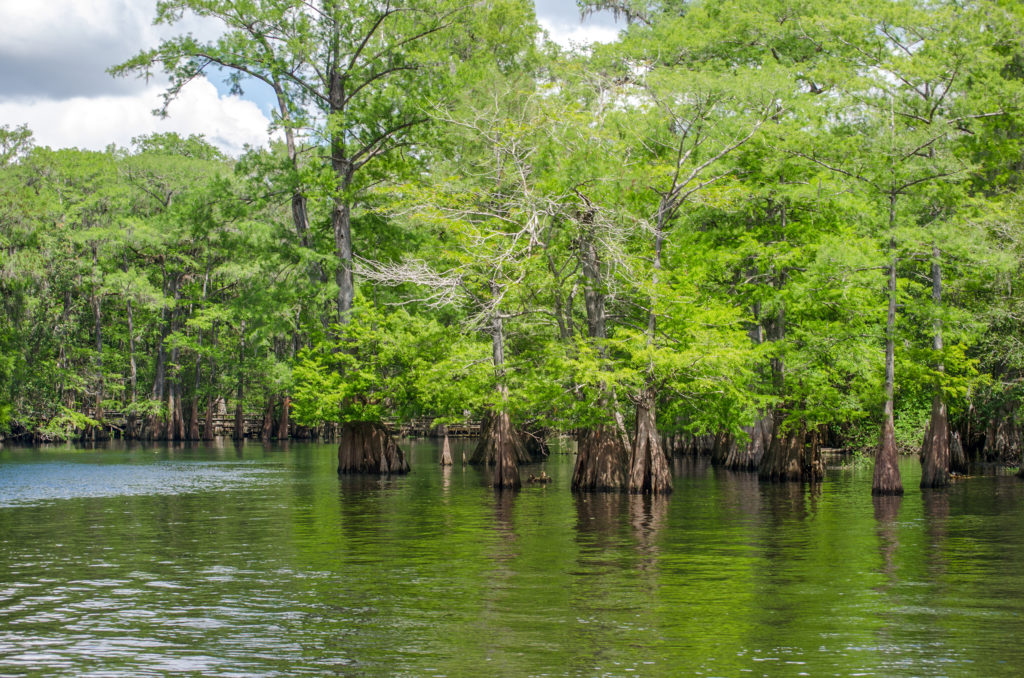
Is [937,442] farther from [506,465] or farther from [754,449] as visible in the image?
[506,465]

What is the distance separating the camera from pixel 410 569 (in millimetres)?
16188

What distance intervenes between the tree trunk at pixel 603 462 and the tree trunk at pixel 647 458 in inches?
47.2

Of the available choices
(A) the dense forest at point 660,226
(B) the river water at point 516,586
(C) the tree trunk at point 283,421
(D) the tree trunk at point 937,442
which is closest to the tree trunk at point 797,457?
(A) the dense forest at point 660,226

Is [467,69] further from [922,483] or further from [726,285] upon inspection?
[922,483]

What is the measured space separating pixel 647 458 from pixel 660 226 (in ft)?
21.7

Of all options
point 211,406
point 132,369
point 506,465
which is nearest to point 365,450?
point 506,465

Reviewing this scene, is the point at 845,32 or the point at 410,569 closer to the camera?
the point at 410,569

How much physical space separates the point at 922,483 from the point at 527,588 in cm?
2139

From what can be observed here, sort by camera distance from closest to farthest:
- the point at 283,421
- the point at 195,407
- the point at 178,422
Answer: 1. the point at 178,422
2. the point at 195,407
3. the point at 283,421

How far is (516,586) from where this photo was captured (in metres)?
14.5

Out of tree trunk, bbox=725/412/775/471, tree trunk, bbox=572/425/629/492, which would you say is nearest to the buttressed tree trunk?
tree trunk, bbox=572/425/629/492

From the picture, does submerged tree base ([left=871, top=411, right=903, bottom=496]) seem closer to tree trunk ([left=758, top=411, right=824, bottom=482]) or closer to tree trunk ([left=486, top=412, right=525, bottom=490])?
tree trunk ([left=758, top=411, right=824, bottom=482])

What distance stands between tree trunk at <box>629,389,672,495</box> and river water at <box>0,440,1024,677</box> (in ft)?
2.63

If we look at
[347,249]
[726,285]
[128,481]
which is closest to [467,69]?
[347,249]
